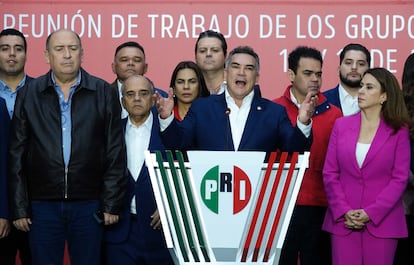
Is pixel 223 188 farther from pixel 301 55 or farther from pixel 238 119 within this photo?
pixel 301 55

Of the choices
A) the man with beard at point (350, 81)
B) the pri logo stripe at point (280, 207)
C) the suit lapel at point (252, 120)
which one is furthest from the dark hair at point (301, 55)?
the pri logo stripe at point (280, 207)

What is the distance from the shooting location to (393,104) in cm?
592

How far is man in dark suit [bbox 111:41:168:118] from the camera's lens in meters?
6.84

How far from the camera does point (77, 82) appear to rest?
6.00 m

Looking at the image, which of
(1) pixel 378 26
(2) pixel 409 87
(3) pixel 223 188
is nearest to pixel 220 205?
(3) pixel 223 188

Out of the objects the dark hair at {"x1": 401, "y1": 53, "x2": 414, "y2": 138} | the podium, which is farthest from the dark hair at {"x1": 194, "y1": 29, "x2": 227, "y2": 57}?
the podium

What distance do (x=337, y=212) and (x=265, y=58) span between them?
1.82 m

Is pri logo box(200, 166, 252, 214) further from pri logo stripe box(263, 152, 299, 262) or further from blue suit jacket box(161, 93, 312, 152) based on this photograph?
blue suit jacket box(161, 93, 312, 152)

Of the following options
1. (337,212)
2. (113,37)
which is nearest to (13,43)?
(113,37)

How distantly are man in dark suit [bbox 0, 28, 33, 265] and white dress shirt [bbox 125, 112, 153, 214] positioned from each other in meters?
0.70

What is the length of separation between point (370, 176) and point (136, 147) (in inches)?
51.7

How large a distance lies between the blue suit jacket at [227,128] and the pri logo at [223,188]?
791 millimetres

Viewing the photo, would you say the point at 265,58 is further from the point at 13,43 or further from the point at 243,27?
the point at 13,43

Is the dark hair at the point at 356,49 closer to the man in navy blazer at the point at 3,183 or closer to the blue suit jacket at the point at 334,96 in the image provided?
the blue suit jacket at the point at 334,96
